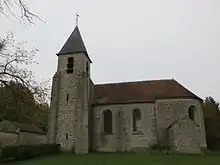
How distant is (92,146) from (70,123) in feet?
10.6

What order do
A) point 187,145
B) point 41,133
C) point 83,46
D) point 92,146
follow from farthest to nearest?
point 41,133 < point 83,46 < point 92,146 < point 187,145

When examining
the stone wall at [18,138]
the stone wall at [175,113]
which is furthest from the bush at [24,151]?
the stone wall at [175,113]

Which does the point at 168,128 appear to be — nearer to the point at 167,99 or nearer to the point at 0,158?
the point at 167,99

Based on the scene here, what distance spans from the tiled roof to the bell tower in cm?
240

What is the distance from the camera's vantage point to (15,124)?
31.2 m

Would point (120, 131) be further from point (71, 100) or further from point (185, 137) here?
point (185, 137)

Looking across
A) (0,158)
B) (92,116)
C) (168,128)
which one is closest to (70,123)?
(92,116)

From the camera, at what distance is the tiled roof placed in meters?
26.6

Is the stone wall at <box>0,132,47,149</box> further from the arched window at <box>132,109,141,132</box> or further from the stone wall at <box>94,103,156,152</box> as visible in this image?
the arched window at <box>132,109,141,132</box>

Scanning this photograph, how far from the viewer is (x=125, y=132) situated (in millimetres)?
26438

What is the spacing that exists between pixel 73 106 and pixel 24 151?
693cm

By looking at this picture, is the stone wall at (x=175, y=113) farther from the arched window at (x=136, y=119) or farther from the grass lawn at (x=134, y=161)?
the grass lawn at (x=134, y=161)

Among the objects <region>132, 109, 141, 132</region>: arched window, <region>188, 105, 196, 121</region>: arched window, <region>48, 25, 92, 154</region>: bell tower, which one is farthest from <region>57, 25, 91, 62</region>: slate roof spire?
<region>188, 105, 196, 121</region>: arched window

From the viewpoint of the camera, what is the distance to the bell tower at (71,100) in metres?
25.6
